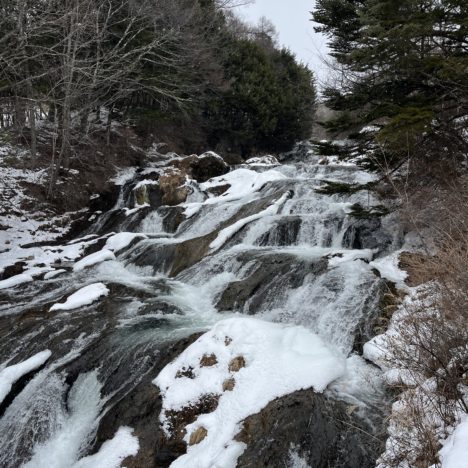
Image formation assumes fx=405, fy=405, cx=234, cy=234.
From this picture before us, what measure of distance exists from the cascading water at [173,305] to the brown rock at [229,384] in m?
1.05

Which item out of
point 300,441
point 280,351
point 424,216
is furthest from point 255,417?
point 424,216

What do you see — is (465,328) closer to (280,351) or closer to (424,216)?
(280,351)

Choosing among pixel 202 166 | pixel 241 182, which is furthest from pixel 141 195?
pixel 241 182

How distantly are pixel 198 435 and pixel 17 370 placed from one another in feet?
9.10

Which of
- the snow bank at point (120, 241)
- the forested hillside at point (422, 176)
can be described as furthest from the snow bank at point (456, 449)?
the snow bank at point (120, 241)

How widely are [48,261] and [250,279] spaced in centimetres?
683

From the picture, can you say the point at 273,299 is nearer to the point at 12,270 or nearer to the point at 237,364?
the point at 237,364

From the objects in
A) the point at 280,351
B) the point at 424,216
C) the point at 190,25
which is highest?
the point at 190,25

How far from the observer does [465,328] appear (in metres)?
3.16

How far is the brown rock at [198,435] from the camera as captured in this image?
4.11 meters

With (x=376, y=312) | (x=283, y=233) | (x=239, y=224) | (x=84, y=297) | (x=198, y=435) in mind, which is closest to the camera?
(x=198, y=435)

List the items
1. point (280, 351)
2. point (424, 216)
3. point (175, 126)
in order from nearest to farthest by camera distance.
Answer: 1. point (280, 351)
2. point (424, 216)
3. point (175, 126)

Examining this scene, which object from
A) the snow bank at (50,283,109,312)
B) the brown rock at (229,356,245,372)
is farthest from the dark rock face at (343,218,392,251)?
the snow bank at (50,283,109,312)

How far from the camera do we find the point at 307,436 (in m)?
3.77
